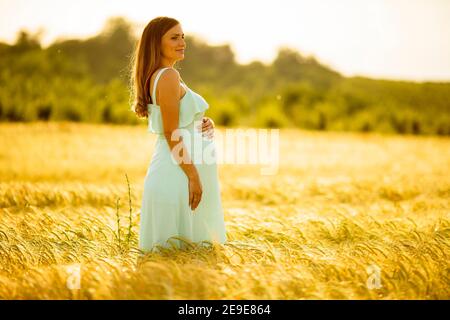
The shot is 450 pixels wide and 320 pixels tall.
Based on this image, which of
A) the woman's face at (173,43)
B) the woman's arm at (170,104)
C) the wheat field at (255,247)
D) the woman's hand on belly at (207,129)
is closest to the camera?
the wheat field at (255,247)

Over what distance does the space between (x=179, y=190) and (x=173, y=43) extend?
3.58ft

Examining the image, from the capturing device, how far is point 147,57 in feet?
13.1

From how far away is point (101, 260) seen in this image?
13.8 ft

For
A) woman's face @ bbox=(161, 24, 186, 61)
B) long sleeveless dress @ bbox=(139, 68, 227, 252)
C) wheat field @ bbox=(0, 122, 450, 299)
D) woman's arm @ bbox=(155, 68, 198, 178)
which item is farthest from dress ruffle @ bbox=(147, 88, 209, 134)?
wheat field @ bbox=(0, 122, 450, 299)

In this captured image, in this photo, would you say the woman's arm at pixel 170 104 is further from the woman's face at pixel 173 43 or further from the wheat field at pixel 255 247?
the wheat field at pixel 255 247

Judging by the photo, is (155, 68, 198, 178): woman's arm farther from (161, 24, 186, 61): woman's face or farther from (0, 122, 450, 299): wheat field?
(0, 122, 450, 299): wheat field

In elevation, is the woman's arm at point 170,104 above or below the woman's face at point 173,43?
below

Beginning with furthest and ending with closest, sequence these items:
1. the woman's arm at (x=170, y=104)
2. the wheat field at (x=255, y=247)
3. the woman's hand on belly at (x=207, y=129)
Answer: the woman's hand on belly at (x=207, y=129) < the woman's arm at (x=170, y=104) < the wheat field at (x=255, y=247)

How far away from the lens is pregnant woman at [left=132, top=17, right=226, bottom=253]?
12.8 feet

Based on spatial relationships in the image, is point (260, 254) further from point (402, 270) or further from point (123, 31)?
point (123, 31)

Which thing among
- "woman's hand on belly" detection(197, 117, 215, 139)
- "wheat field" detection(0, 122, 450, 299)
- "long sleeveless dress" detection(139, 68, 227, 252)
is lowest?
"wheat field" detection(0, 122, 450, 299)

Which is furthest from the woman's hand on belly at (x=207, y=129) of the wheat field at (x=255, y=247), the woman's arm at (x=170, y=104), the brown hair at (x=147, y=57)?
the wheat field at (x=255, y=247)

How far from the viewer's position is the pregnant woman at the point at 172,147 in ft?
12.8

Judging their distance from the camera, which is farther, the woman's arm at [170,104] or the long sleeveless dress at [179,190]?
the long sleeveless dress at [179,190]
